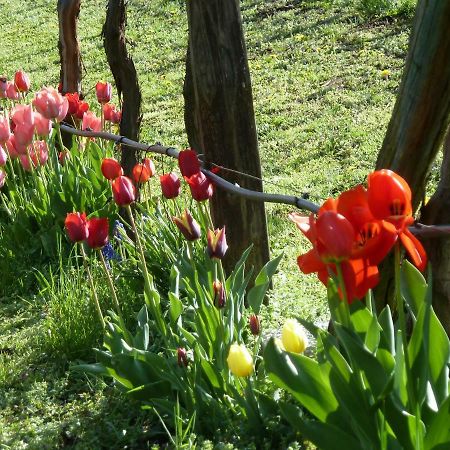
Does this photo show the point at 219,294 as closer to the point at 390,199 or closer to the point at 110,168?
the point at 110,168

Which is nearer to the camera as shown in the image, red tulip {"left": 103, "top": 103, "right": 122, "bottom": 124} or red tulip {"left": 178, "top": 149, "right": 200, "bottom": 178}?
red tulip {"left": 178, "top": 149, "right": 200, "bottom": 178}

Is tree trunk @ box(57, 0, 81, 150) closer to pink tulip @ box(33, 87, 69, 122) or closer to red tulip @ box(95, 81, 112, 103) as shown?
red tulip @ box(95, 81, 112, 103)

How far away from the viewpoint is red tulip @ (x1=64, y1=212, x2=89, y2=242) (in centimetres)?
235

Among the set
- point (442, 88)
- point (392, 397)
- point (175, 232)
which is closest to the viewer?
point (392, 397)

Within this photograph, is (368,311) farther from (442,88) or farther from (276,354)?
(442,88)

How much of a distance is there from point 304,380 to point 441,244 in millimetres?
738

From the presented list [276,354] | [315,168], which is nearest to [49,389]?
[276,354]

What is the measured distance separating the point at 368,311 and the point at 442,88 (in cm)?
78

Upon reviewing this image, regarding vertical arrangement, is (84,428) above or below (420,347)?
below

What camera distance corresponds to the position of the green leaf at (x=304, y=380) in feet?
6.03

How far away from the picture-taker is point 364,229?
5.13ft

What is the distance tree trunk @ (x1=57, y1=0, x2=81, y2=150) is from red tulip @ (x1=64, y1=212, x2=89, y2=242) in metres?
2.77

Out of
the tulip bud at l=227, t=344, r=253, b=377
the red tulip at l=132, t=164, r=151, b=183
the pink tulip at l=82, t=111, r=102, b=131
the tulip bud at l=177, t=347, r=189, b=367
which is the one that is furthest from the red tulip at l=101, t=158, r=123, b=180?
the pink tulip at l=82, t=111, r=102, b=131

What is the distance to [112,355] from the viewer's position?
2.45 m
